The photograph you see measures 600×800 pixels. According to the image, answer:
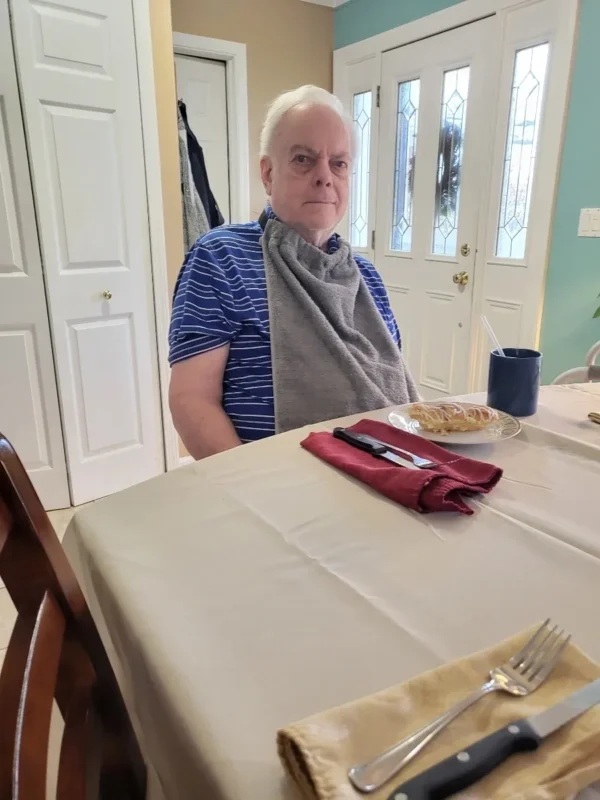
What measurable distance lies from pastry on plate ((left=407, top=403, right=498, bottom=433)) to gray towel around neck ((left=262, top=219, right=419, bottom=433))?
21 cm

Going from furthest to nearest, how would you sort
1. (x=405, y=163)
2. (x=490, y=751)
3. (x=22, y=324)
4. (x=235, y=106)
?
(x=405, y=163)
(x=235, y=106)
(x=22, y=324)
(x=490, y=751)

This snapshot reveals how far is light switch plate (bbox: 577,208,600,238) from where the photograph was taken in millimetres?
2250

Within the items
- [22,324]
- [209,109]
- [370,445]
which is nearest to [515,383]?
[370,445]

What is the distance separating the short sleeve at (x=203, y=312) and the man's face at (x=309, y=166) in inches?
9.0

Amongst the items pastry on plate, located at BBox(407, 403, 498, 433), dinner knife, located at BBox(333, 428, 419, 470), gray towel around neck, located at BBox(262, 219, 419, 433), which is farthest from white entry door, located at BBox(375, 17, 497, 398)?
dinner knife, located at BBox(333, 428, 419, 470)

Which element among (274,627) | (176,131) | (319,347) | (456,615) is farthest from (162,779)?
(176,131)

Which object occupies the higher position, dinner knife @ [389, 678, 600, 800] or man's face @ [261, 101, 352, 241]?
man's face @ [261, 101, 352, 241]

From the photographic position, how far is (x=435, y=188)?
2918 millimetres

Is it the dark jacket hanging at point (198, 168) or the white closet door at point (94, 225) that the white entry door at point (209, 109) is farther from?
the white closet door at point (94, 225)

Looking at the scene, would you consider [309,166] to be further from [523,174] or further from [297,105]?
[523,174]

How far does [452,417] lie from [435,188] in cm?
230

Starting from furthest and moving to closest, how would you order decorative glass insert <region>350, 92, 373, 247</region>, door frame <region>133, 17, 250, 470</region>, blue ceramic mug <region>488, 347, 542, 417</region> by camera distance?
decorative glass insert <region>350, 92, 373, 247</region> < door frame <region>133, 17, 250, 470</region> < blue ceramic mug <region>488, 347, 542, 417</region>

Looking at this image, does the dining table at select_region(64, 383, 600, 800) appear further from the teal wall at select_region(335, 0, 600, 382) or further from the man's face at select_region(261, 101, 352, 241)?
the teal wall at select_region(335, 0, 600, 382)

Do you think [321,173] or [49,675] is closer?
[49,675]
